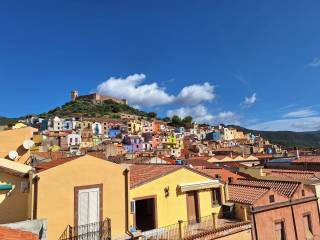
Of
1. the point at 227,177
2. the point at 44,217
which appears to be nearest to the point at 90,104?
the point at 227,177

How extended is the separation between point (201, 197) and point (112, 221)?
6.40m

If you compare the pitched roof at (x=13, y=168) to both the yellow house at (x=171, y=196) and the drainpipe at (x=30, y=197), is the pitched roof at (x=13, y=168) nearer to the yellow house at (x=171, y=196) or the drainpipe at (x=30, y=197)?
the drainpipe at (x=30, y=197)

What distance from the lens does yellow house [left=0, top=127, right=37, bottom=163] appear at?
16.4 meters

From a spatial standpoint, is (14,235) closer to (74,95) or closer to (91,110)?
(91,110)

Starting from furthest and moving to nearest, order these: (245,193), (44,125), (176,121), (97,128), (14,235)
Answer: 1. (176,121)
2. (97,128)
3. (44,125)
4. (245,193)
5. (14,235)

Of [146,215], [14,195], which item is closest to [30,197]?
[14,195]

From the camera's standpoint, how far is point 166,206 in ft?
52.7

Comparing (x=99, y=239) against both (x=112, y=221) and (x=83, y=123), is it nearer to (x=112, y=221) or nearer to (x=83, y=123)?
(x=112, y=221)

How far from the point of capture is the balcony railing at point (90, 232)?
482 inches

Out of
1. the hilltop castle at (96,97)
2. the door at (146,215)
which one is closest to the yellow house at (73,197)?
the door at (146,215)

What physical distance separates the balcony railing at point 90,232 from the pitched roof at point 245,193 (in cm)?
920

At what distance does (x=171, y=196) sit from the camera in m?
16.4

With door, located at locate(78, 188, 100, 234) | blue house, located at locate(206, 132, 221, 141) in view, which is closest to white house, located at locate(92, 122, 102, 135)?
blue house, located at locate(206, 132, 221, 141)

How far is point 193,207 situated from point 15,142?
11464mm
